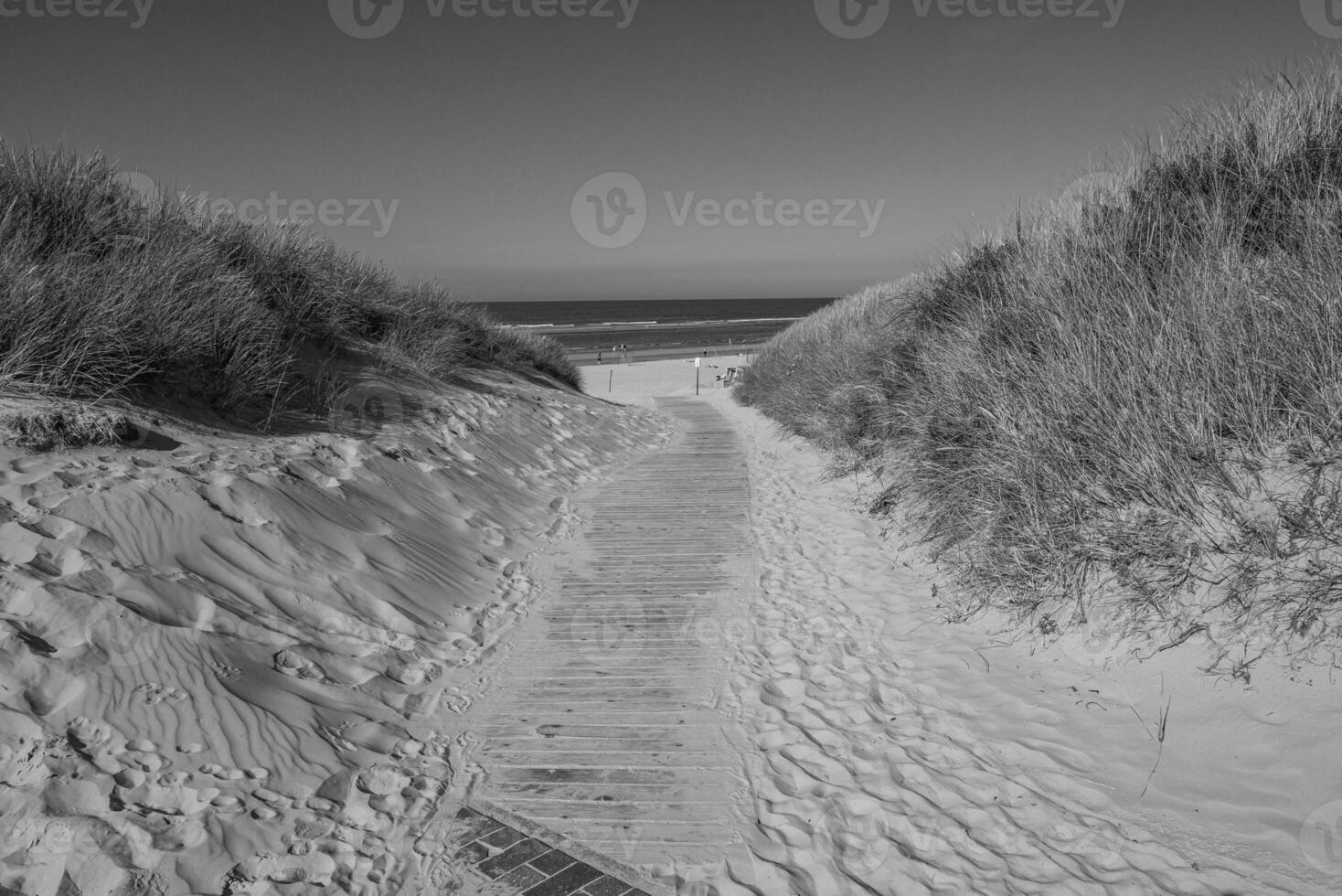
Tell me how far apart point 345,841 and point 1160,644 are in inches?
157

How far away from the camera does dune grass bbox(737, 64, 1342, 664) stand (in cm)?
376

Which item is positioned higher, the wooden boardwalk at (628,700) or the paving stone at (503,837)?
the wooden boardwalk at (628,700)

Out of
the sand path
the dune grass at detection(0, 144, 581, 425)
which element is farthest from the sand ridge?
the dune grass at detection(0, 144, 581, 425)

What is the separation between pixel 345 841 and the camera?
2.98 metres

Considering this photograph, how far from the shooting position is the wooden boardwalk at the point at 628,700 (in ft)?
10.8

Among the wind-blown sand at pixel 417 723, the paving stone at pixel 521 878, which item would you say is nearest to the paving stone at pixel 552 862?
the paving stone at pixel 521 878

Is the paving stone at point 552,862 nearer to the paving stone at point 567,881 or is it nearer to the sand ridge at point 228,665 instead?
the paving stone at point 567,881

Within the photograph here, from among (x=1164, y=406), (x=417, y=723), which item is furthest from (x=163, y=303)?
(x=1164, y=406)

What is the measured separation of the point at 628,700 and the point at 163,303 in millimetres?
4811

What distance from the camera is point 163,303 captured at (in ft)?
19.2

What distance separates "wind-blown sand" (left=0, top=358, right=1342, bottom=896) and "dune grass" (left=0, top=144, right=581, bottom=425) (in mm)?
675

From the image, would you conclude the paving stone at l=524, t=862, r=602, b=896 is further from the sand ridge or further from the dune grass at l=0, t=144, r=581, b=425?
the dune grass at l=0, t=144, r=581, b=425

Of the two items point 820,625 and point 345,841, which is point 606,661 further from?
point 345,841

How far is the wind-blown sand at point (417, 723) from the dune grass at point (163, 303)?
0.67 metres
